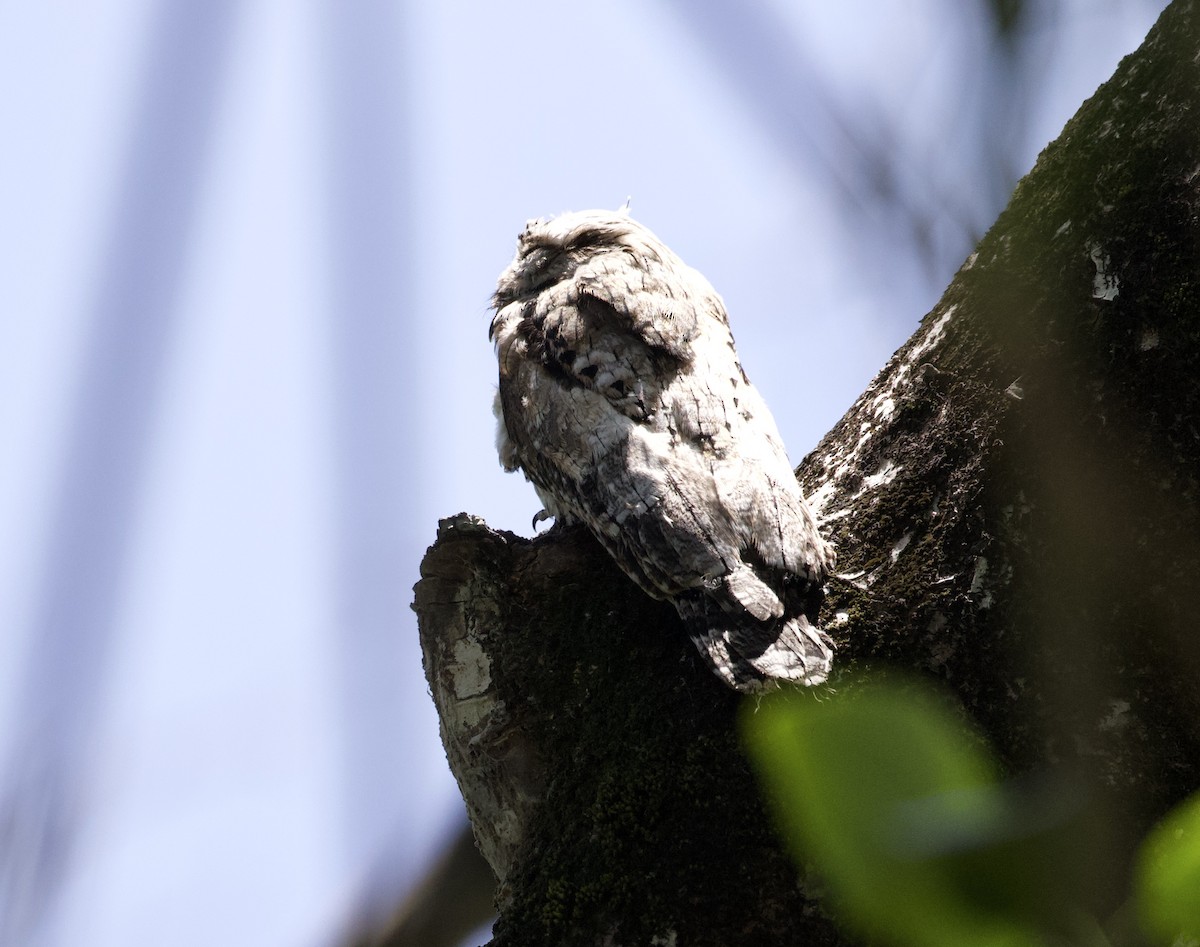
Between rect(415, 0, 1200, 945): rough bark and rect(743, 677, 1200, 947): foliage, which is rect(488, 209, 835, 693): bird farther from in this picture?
rect(743, 677, 1200, 947): foliage

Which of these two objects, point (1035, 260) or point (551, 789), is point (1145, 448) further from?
point (551, 789)

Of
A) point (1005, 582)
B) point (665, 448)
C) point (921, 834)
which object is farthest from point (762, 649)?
point (921, 834)

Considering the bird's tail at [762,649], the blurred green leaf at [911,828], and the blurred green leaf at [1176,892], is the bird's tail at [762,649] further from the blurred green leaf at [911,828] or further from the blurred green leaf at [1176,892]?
the blurred green leaf at [1176,892]

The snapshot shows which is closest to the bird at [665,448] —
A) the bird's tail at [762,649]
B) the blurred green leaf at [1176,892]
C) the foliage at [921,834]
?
the bird's tail at [762,649]

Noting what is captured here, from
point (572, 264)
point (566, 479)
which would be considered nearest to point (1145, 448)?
point (566, 479)

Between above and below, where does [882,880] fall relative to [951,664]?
below

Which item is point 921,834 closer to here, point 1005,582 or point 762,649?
point 1005,582
